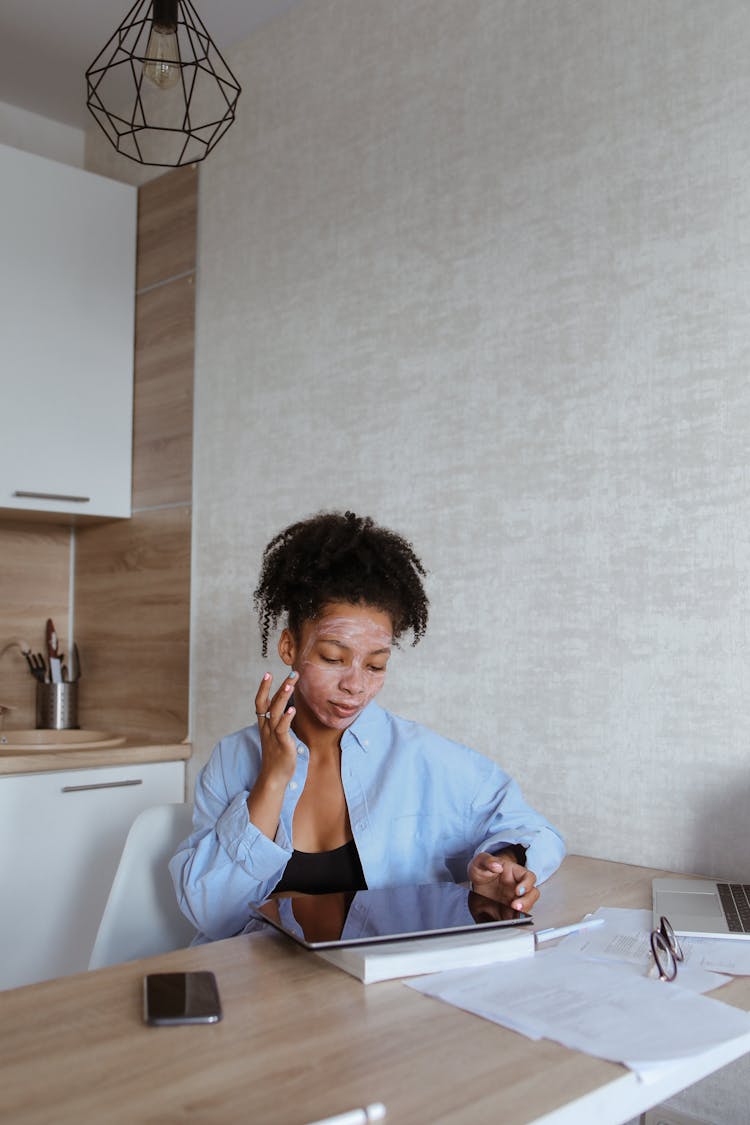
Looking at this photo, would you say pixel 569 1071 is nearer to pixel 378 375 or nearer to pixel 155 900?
pixel 155 900

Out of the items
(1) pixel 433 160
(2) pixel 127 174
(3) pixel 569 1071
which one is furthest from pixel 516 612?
(2) pixel 127 174

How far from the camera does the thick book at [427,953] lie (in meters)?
1.04

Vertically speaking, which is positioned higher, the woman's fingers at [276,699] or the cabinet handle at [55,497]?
the cabinet handle at [55,497]

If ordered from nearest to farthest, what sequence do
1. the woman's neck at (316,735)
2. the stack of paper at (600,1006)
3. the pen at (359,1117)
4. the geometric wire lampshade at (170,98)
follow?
the pen at (359,1117) < the stack of paper at (600,1006) < the woman's neck at (316,735) < the geometric wire lampshade at (170,98)

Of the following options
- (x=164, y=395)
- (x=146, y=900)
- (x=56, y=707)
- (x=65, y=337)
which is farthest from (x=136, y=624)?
(x=146, y=900)

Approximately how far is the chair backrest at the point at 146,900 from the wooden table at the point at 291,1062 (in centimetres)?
47

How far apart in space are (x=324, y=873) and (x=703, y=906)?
0.50m

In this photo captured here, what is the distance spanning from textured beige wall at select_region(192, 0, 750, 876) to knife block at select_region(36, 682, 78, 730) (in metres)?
→ 0.50

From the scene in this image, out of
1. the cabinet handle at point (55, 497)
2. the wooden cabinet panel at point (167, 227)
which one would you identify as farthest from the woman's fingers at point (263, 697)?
the wooden cabinet panel at point (167, 227)

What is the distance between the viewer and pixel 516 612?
6.05 feet

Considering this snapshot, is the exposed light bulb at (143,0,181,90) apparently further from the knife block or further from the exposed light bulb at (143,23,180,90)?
the knife block

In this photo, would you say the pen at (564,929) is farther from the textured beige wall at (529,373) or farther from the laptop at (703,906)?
the textured beige wall at (529,373)

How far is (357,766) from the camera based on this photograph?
4.86 ft

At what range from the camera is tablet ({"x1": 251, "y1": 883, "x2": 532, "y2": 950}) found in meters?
1.11
